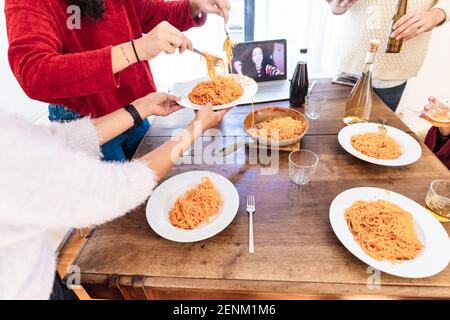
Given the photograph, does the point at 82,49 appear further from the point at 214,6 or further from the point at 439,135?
the point at 439,135

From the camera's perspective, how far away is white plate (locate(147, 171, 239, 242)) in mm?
835

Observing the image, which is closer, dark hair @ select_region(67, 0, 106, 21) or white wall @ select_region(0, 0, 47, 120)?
dark hair @ select_region(67, 0, 106, 21)

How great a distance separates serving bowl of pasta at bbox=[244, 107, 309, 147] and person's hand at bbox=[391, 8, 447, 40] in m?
0.66

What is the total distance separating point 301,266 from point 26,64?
A: 111 cm

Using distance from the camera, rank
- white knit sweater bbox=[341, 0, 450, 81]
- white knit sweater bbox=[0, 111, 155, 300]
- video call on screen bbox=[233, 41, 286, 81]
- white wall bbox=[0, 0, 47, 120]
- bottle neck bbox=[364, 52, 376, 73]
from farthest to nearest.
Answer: white wall bbox=[0, 0, 47, 120] → video call on screen bbox=[233, 41, 286, 81] → white knit sweater bbox=[341, 0, 450, 81] → bottle neck bbox=[364, 52, 376, 73] → white knit sweater bbox=[0, 111, 155, 300]

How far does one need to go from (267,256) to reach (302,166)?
1.18 feet

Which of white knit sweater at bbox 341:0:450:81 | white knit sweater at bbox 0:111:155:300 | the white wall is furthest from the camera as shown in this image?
the white wall

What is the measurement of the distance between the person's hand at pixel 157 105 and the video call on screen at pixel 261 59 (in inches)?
20.0

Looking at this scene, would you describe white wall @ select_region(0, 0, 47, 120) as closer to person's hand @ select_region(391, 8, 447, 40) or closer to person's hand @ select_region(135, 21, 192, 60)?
person's hand @ select_region(135, 21, 192, 60)

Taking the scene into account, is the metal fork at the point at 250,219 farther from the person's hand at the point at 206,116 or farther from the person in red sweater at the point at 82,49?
the person in red sweater at the point at 82,49

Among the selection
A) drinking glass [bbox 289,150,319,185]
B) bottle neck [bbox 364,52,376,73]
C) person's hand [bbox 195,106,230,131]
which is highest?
bottle neck [bbox 364,52,376,73]

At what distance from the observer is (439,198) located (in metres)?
0.88

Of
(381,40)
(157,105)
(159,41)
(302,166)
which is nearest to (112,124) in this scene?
(157,105)

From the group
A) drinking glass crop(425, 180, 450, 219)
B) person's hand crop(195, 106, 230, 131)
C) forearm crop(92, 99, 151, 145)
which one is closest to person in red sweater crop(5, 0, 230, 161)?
forearm crop(92, 99, 151, 145)
